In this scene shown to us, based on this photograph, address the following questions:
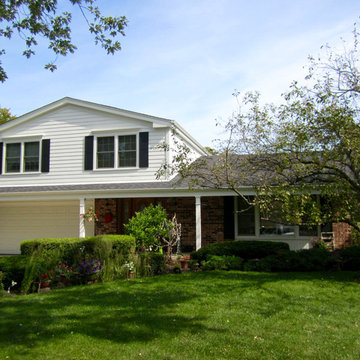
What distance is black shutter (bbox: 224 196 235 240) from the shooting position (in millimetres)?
14531

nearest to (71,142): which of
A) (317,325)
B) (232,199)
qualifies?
(232,199)

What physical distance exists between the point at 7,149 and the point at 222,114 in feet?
34.3

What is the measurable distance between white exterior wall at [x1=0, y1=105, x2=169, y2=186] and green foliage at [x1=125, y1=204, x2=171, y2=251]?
2528 millimetres

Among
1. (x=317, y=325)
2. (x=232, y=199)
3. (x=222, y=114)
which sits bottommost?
(x=317, y=325)

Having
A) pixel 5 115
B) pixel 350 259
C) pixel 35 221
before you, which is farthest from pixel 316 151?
pixel 5 115

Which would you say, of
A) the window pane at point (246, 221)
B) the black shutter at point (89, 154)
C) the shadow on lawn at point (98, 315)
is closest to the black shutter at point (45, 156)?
the black shutter at point (89, 154)

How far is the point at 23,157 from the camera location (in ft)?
52.7

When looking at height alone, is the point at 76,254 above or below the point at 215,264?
above

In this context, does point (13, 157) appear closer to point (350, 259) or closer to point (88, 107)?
point (88, 107)

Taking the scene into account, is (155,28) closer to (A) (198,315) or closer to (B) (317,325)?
(A) (198,315)

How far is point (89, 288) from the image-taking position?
26.9 feet

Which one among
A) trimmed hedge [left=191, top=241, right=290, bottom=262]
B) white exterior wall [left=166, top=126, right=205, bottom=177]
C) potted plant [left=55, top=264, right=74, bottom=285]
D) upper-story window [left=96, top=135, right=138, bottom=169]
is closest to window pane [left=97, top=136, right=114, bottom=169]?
upper-story window [left=96, top=135, right=138, bottom=169]

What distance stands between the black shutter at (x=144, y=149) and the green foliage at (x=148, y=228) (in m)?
2.72

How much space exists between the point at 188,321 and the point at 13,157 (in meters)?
13.1
